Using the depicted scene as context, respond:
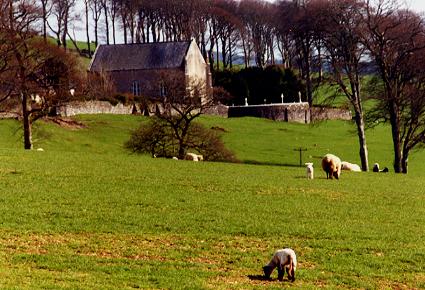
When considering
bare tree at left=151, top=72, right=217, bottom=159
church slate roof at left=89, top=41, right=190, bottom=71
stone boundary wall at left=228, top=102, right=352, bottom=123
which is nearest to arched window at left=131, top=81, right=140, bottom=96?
church slate roof at left=89, top=41, right=190, bottom=71

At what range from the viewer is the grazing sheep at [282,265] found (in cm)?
1371

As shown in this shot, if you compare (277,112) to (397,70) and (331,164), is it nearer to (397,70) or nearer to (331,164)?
(397,70)

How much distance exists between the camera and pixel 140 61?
9531 centimetres

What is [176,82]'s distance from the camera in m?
58.0

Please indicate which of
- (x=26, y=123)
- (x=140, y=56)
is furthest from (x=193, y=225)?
(x=140, y=56)

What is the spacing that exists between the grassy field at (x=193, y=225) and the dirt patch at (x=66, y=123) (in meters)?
25.1

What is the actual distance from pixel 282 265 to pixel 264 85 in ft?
287

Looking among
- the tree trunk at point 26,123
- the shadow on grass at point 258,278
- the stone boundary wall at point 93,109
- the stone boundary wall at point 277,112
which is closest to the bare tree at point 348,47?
the tree trunk at point 26,123

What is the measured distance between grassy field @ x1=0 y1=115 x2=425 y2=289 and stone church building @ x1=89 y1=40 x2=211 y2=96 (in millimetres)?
58985

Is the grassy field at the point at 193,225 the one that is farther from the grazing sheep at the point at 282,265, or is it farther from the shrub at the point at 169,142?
the shrub at the point at 169,142

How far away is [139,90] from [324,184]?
67460 millimetres

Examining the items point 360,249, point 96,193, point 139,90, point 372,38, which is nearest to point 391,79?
point 372,38

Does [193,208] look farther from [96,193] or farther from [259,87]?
[259,87]

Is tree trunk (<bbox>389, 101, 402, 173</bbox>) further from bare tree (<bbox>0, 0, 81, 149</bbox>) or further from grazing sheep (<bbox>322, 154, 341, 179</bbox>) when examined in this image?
bare tree (<bbox>0, 0, 81, 149</bbox>)
